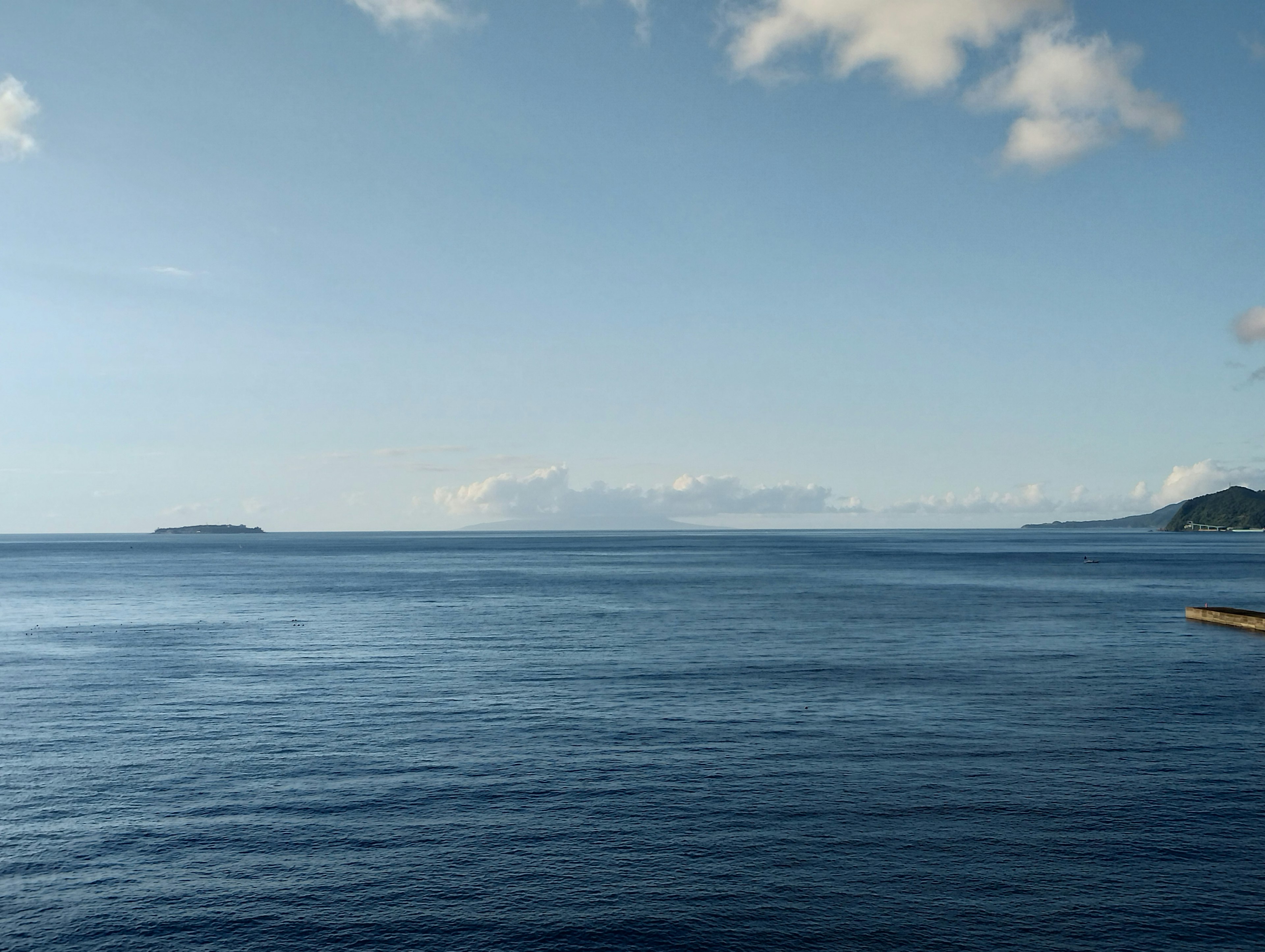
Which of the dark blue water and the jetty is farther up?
the jetty

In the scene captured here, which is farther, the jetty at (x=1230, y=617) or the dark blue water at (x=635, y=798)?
the jetty at (x=1230, y=617)

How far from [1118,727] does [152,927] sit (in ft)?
168

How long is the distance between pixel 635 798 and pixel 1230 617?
9622cm

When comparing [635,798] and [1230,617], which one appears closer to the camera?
[635,798]

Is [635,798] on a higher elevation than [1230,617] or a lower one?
lower

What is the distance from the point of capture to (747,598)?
474 feet

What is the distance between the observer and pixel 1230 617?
106 meters

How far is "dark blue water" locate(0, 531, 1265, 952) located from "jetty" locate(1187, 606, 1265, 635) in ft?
67.4

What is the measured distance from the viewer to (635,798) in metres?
41.0

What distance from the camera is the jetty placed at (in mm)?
103062

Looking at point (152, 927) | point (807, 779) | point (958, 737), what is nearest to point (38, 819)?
point (152, 927)

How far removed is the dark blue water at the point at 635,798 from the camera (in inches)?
1169

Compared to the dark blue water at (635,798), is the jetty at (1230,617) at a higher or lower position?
higher

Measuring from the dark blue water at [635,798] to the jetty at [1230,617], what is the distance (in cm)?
2053
